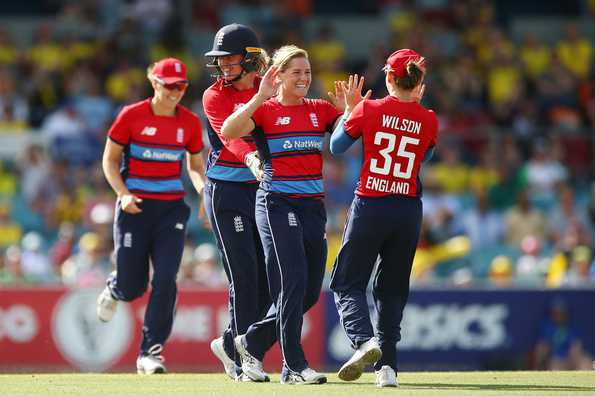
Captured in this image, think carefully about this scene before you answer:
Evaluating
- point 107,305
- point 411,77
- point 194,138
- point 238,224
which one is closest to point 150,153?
point 194,138

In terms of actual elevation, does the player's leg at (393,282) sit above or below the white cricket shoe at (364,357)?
above

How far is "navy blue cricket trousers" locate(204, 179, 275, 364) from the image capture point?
9.63 metres

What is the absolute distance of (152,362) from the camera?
1082cm

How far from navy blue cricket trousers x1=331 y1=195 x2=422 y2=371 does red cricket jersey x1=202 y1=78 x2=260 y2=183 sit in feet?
3.37

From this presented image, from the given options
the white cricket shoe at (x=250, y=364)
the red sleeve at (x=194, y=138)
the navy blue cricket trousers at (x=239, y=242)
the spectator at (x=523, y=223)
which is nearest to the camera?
the white cricket shoe at (x=250, y=364)

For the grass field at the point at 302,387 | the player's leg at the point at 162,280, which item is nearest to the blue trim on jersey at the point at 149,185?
the player's leg at the point at 162,280

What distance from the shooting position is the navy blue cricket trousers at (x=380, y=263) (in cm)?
896

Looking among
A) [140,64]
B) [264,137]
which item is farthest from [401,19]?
[264,137]

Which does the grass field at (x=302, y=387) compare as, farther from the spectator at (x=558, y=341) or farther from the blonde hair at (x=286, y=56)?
the spectator at (x=558, y=341)

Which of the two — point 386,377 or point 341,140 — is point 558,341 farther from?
point 341,140

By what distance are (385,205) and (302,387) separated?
131 cm

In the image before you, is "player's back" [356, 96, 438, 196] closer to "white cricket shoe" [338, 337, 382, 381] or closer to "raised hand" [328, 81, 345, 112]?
"raised hand" [328, 81, 345, 112]

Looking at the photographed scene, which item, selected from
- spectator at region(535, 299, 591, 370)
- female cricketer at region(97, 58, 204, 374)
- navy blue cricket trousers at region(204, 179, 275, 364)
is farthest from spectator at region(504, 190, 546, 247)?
navy blue cricket trousers at region(204, 179, 275, 364)

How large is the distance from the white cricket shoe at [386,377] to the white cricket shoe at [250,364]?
35.3 inches
